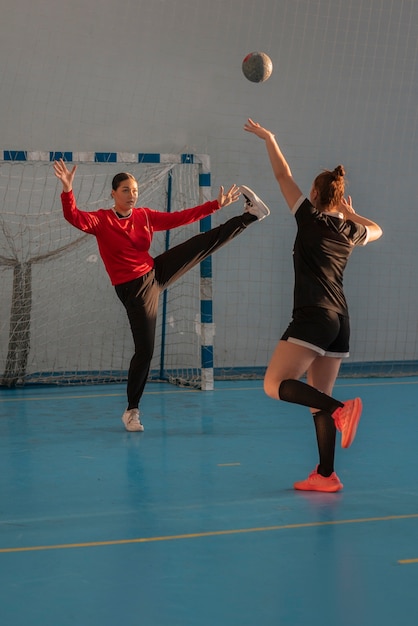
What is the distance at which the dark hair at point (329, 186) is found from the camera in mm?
3992

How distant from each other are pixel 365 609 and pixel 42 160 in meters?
5.53

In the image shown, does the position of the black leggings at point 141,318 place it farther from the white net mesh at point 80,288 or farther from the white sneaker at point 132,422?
the white net mesh at point 80,288

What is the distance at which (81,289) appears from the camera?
8.86 metres

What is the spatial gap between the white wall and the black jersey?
533 centimetres

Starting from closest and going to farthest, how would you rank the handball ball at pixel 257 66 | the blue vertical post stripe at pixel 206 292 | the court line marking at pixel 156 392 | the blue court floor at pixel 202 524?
the blue court floor at pixel 202 524 → the handball ball at pixel 257 66 → the court line marking at pixel 156 392 → the blue vertical post stripe at pixel 206 292

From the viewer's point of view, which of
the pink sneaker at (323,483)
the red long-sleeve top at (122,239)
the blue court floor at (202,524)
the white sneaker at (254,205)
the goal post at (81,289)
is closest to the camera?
the blue court floor at (202,524)

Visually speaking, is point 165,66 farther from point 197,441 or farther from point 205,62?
point 197,441

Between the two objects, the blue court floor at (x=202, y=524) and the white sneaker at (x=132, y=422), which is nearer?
the blue court floor at (x=202, y=524)

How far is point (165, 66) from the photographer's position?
9.20 metres

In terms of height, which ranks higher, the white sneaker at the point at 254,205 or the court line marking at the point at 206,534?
the white sneaker at the point at 254,205

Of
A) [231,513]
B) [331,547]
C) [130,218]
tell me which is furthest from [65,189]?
[331,547]

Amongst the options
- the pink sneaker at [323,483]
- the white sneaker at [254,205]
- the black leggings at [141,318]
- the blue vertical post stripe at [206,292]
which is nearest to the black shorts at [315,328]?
the pink sneaker at [323,483]

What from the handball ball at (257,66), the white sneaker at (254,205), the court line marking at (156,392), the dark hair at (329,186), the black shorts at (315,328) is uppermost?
the handball ball at (257,66)

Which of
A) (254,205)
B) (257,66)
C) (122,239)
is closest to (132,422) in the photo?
(122,239)
